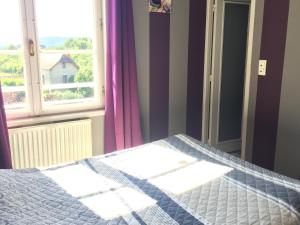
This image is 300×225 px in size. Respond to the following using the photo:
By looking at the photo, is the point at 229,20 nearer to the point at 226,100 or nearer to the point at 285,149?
the point at 226,100

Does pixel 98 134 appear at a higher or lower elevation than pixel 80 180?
lower

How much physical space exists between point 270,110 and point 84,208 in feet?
6.15

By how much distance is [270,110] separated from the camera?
8.63 feet

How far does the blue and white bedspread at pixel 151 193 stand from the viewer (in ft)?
4.58

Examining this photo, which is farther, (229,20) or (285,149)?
(229,20)

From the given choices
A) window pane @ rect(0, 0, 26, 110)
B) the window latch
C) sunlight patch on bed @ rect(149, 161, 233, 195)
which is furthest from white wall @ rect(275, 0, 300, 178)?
window pane @ rect(0, 0, 26, 110)

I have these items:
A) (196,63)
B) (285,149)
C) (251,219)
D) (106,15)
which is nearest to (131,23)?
(106,15)

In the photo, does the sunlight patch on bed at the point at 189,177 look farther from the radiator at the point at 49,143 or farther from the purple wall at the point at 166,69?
the purple wall at the point at 166,69

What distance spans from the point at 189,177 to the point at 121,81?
1.54 m

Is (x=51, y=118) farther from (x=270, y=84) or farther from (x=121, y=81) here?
(x=270, y=84)

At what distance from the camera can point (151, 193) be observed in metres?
1.61

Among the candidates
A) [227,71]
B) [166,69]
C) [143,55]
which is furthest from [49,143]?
[227,71]

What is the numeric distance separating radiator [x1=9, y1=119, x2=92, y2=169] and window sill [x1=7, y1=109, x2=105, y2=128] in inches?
2.4

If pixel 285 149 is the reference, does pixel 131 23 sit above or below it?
above
